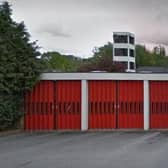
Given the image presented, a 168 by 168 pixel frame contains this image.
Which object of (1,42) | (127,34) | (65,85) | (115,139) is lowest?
(115,139)

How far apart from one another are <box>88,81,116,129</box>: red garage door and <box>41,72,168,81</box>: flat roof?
1.16ft

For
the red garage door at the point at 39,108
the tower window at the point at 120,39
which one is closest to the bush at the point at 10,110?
the red garage door at the point at 39,108

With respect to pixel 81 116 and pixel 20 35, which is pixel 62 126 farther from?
pixel 20 35

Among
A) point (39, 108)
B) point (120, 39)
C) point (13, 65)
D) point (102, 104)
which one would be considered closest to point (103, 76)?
point (102, 104)

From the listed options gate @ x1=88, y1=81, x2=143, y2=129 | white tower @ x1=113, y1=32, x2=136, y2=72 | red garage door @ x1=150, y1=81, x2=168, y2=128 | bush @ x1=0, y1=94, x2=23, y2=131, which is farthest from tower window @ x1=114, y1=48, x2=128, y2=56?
bush @ x1=0, y1=94, x2=23, y2=131

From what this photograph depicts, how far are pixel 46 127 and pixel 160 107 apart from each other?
20.8ft

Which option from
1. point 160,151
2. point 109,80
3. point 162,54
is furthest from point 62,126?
point 162,54

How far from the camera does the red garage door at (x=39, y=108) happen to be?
26.1 metres

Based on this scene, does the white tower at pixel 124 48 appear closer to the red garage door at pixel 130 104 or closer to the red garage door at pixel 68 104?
the red garage door at pixel 130 104

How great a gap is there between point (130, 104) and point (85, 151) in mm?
10969

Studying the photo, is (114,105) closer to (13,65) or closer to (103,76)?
(103,76)

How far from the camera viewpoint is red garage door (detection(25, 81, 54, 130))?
85.6ft

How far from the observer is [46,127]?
26125 millimetres

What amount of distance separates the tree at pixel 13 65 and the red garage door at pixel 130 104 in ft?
15.8
